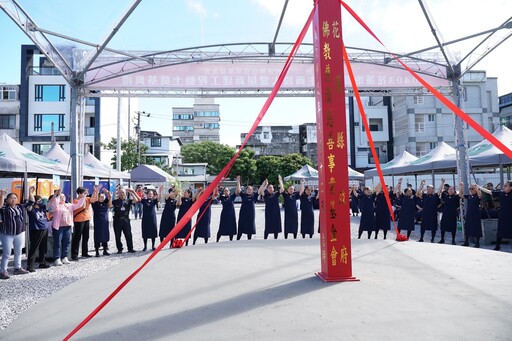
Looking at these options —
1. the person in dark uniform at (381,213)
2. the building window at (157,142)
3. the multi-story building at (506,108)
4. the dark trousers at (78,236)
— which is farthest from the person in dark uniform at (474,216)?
the building window at (157,142)

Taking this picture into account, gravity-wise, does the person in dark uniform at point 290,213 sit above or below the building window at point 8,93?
below

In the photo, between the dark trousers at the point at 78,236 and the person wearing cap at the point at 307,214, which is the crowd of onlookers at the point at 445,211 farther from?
the dark trousers at the point at 78,236

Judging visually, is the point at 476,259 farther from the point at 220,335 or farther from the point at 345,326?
the point at 220,335

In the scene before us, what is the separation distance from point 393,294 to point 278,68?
303 inches

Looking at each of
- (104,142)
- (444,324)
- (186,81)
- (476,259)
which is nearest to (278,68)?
(186,81)

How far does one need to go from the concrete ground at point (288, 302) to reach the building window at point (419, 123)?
27.4 m

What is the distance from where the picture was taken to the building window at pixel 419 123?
3020cm

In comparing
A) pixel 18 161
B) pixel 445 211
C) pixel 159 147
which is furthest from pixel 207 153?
pixel 445 211

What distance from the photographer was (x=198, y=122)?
58.6 metres

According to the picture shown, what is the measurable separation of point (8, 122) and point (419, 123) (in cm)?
3230

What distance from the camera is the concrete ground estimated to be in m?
2.67

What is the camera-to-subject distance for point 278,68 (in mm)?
9977

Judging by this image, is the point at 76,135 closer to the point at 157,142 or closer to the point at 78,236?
the point at 78,236

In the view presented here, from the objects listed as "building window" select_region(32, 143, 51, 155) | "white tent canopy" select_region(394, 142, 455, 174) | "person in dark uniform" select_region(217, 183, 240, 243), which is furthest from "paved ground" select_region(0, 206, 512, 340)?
"building window" select_region(32, 143, 51, 155)
